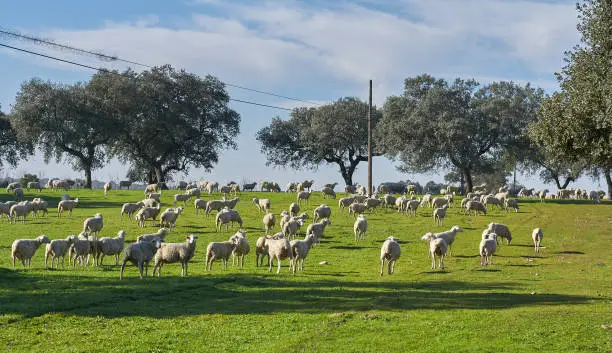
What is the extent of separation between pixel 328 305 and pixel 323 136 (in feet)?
257

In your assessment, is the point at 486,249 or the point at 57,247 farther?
the point at 486,249

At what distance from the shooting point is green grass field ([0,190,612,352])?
52.7ft

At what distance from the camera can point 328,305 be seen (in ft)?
67.0

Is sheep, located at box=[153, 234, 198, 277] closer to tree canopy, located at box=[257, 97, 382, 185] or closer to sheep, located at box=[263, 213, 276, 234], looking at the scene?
sheep, located at box=[263, 213, 276, 234]

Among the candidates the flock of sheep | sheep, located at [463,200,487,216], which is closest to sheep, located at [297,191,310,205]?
the flock of sheep

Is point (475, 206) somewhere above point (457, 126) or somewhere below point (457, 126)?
below

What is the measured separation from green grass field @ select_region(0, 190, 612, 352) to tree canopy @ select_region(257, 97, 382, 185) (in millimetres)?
63532

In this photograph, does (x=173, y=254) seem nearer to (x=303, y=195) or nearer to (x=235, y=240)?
(x=235, y=240)

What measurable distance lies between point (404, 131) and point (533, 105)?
15.4m

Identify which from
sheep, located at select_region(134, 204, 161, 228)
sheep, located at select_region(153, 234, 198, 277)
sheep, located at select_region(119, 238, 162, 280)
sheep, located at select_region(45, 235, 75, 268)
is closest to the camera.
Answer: sheep, located at select_region(119, 238, 162, 280)

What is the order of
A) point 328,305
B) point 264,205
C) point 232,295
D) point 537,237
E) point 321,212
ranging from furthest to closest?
point 264,205 < point 321,212 < point 537,237 < point 232,295 < point 328,305

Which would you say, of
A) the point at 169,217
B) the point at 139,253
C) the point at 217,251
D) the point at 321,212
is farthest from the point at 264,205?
the point at 139,253

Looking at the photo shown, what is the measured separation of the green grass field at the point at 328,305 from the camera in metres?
16.1

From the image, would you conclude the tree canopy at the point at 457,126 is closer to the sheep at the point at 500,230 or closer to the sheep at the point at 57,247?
the sheep at the point at 500,230
